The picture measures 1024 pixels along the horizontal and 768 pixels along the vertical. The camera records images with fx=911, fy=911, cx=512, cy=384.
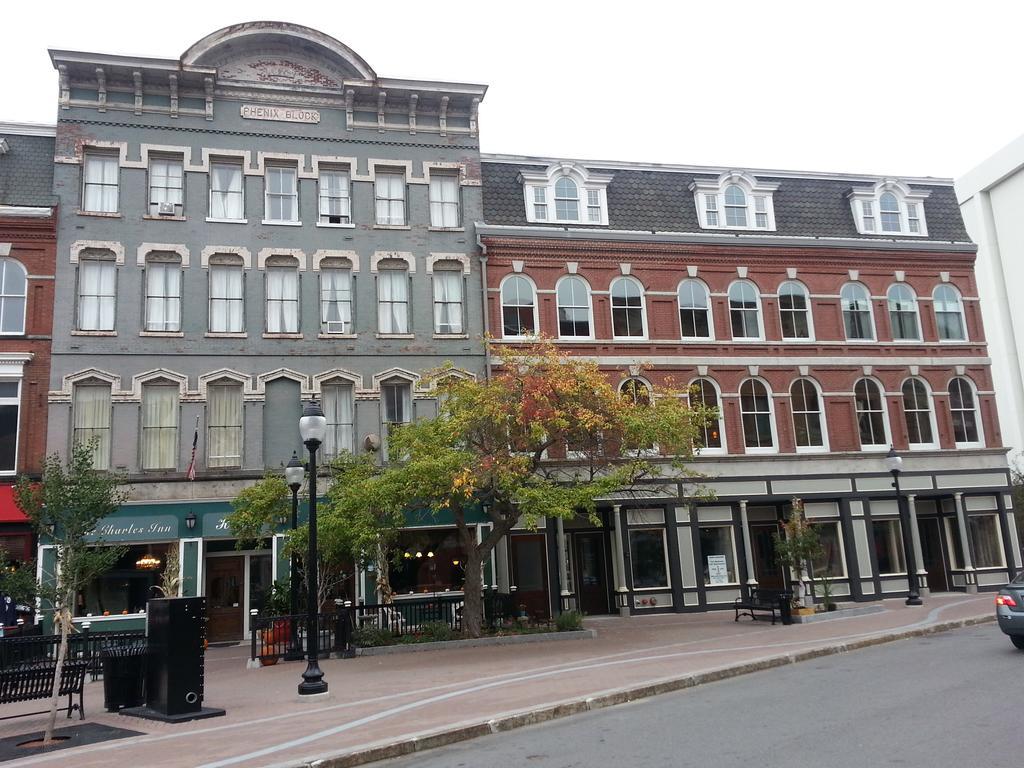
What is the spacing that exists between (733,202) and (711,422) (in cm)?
771

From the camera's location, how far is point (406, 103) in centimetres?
2805

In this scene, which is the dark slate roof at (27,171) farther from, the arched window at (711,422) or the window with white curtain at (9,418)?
the arched window at (711,422)

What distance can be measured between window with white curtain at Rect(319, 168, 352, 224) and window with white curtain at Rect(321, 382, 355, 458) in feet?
16.6

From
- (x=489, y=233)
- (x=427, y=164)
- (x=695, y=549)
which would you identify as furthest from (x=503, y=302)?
(x=695, y=549)

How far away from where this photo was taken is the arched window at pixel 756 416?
28.6 m

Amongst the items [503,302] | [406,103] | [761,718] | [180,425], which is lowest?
[761,718]

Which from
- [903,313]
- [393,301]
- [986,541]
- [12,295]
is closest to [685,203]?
[903,313]

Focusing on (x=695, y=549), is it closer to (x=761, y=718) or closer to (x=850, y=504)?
(x=850, y=504)

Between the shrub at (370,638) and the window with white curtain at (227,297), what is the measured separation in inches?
387

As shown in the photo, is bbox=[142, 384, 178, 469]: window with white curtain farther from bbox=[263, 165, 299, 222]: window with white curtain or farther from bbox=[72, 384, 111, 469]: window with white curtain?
bbox=[263, 165, 299, 222]: window with white curtain

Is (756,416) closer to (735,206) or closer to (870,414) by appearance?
(870,414)

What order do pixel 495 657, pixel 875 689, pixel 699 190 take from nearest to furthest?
pixel 875 689
pixel 495 657
pixel 699 190

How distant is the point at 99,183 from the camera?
2562cm

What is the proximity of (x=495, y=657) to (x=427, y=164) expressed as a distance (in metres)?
15.9
